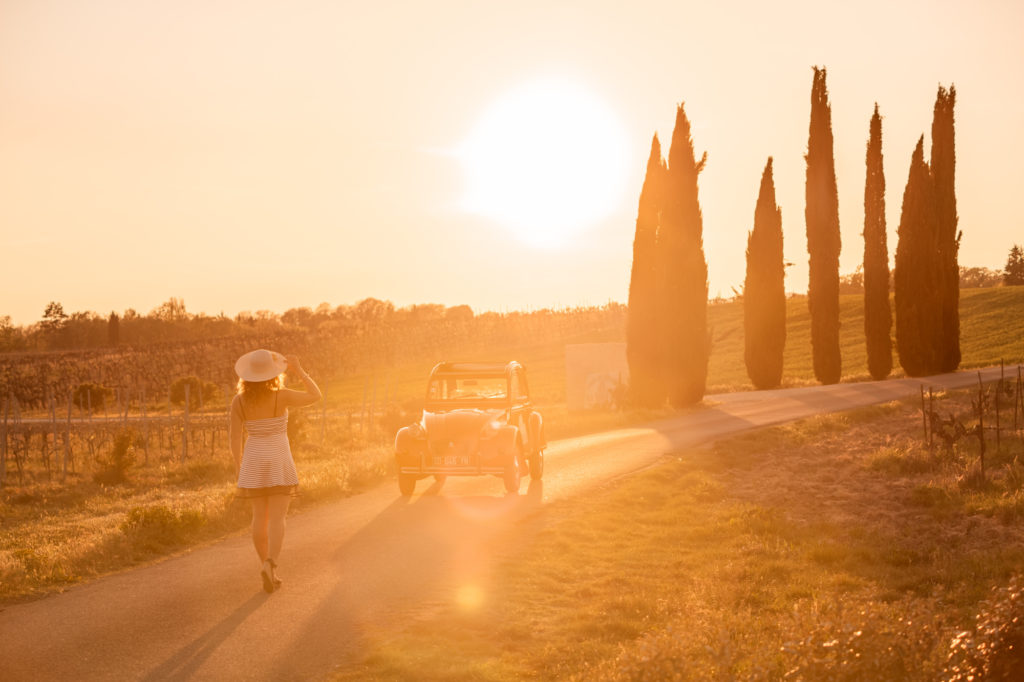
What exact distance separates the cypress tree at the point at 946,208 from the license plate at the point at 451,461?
36414 millimetres

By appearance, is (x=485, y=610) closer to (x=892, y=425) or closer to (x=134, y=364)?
(x=892, y=425)

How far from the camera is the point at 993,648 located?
4.83 metres

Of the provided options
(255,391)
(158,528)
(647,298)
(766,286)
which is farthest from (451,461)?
(766,286)

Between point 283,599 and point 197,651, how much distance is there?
1.44 m

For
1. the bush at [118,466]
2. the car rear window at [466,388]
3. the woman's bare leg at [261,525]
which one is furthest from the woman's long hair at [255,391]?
the bush at [118,466]

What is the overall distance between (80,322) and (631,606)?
3664 inches

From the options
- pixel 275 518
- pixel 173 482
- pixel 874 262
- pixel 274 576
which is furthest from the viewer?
pixel 874 262

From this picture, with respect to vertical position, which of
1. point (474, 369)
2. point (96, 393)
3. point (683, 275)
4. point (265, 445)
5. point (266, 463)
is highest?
point (683, 275)

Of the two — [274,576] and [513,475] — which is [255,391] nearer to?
[274,576]

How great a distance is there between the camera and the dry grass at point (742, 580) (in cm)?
559

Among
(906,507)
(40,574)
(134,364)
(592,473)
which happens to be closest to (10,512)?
(40,574)

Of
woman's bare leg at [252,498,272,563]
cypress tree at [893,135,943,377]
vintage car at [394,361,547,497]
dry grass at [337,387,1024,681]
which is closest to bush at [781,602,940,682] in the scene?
dry grass at [337,387,1024,681]

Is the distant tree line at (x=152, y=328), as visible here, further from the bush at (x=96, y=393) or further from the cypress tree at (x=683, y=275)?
the cypress tree at (x=683, y=275)

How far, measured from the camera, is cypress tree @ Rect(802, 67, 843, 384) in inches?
1649
